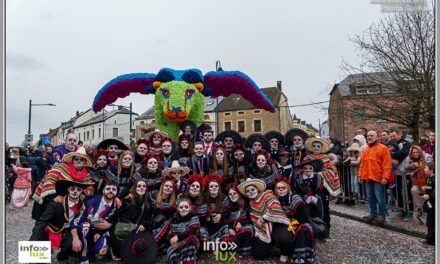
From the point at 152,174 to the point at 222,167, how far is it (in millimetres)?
994

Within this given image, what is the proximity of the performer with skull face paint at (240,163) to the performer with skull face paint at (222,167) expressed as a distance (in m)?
0.08

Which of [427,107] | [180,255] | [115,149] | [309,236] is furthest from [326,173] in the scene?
[427,107]

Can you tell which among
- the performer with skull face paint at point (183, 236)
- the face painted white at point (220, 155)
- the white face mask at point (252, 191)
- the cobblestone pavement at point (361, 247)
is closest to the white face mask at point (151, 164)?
the performer with skull face paint at point (183, 236)

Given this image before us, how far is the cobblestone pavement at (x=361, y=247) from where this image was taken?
4129mm

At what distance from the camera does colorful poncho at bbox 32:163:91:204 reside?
427 cm

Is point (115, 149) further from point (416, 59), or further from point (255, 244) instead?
point (416, 59)

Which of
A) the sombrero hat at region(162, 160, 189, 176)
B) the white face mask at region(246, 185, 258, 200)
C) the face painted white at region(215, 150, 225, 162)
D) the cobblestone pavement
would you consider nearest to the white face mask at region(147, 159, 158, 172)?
the sombrero hat at region(162, 160, 189, 176)

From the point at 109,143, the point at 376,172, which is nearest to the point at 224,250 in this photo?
the point at 109,143

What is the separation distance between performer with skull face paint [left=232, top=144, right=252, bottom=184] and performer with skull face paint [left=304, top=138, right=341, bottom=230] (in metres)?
0.84

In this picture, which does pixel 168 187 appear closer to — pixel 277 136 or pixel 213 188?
pixel 213 188

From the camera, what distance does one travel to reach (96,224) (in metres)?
4.10

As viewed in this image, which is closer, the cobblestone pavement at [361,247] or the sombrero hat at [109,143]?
the cobblestone pavement at [361,247]

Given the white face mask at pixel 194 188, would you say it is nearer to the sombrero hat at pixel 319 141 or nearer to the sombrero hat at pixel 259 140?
the sombrero hat at pixel 259 140

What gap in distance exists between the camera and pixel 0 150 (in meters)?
3.35
